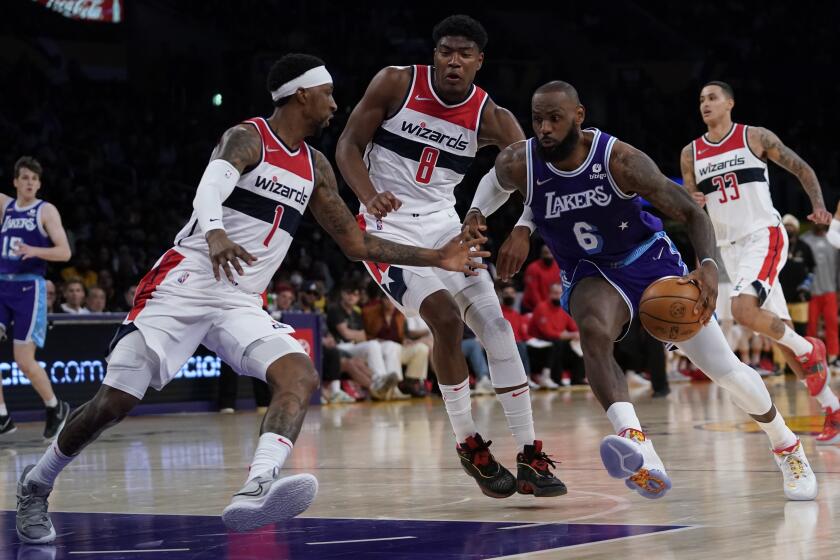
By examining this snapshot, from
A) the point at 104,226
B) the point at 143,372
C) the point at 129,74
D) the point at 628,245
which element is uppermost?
the point at 129,74

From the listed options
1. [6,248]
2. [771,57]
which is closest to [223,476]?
[6,248]

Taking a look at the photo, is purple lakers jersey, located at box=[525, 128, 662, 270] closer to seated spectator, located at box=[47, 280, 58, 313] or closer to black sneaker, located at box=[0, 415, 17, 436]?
black sneaker, located at box=[0, 415, 17, 436]

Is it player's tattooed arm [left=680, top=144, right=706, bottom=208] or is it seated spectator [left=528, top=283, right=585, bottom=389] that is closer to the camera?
player's tattooed arm [left=680, top=144, right=706, bottom=208]

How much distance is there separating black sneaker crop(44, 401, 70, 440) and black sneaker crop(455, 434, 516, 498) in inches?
196

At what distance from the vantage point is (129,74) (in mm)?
22812

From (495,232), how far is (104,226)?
7.63 meters

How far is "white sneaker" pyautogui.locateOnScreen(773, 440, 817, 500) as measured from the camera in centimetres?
561

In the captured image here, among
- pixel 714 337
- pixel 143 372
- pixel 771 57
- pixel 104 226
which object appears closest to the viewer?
pixel 143 372

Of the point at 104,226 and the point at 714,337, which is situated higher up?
the point at 104,226

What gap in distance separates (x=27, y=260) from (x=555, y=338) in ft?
26.1

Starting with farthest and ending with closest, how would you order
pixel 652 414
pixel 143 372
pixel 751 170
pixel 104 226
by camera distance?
pixel 104 226
pixel 652 414
pixel 751 170
pixel 143 372

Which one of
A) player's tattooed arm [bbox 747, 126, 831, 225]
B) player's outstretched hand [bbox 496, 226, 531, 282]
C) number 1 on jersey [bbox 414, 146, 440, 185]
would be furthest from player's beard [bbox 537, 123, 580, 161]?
player's tattooed arm [bbox 747, 126, 831, 225]

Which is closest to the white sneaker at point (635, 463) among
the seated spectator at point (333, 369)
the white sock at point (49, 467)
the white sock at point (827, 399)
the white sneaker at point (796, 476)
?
the white sneaker at point (796, 476)

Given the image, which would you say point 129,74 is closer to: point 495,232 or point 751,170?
point 495,232
